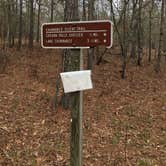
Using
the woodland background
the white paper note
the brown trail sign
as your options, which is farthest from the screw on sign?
the white paper note

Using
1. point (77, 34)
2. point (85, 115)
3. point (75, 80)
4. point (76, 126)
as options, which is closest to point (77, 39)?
point (77, 34)

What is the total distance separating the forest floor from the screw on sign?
10.6ft

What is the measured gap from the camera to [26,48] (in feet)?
68.1

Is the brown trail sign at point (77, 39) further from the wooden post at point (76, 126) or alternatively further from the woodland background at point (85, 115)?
the woodland background at point (85, 115)

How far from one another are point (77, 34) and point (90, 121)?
5.48 metres

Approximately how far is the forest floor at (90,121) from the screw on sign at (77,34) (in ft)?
10.6

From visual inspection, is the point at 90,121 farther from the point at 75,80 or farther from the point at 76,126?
the point at 75,80

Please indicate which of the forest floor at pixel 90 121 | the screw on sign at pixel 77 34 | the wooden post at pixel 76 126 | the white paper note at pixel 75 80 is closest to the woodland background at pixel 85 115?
the forest floor at pixel 90 121

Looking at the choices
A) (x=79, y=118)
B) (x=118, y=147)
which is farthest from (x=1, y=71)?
Answer: (x=79, y=118)

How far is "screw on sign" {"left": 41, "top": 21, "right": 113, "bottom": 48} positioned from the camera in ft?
12.5

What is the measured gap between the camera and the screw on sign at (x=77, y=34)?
3.82 metres

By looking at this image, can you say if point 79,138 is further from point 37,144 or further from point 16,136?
point 16,136

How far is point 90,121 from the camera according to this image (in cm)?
913

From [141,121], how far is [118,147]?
2.40 meters
